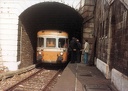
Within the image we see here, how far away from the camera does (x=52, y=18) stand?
1100 inches

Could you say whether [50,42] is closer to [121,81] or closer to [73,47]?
[73,47]

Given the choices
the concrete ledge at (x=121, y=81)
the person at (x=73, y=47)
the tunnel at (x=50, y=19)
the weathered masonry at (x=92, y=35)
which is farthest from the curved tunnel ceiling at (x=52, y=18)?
the concrete ledge at (x=121, y=81)

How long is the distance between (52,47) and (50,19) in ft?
25.3

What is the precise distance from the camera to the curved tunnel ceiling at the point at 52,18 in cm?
2233

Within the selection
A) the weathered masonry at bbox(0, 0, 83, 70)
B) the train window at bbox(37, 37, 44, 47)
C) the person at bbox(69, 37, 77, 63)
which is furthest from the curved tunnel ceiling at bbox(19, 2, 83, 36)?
the person at bbox(69, 37, 77, 63)

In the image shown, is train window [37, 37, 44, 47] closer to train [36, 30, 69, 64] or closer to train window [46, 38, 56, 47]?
train [36, 30, 69, 64]

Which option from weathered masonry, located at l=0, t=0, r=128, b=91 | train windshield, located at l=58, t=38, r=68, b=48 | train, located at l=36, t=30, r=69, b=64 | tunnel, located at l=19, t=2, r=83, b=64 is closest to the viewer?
weathered masonry, located at l=0, t=0, r=128, b=91

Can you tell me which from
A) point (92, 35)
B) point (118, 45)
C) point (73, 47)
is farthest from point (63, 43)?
point (118, 45)

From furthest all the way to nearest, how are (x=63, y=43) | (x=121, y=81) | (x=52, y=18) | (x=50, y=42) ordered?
(x=52, y=18)
(x=63, y=43)
(x=50, y=42)
(x=121, y=81)

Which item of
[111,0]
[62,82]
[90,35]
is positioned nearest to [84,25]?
[90,35]

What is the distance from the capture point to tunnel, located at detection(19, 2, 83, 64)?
70.7 feet

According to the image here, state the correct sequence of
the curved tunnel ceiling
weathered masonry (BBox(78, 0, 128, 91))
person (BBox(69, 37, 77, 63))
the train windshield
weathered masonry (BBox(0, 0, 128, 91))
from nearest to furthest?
weathered masonry (BBox(78, 0, 128, 91)), weathered masonry (BBox(0, 0, 128, 91)), the train windshield, person (BBox(69, 37, 77, 63)), the curved tunnel ceiling

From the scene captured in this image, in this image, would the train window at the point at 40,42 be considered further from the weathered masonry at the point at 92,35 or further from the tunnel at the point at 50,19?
the tunnel at the point at 50,19

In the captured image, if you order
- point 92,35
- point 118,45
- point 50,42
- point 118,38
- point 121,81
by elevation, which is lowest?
point 121,81
